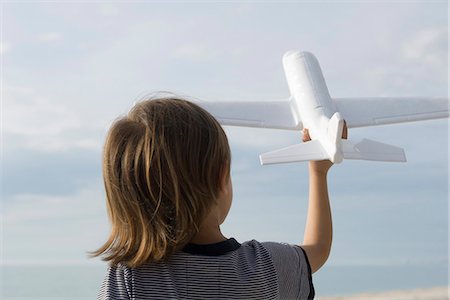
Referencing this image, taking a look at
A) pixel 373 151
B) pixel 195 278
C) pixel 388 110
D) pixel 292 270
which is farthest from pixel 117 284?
pixel 388 110

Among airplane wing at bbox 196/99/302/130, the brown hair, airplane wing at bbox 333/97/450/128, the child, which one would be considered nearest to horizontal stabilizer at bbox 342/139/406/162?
airplane wing at bbox 333/97/450/128

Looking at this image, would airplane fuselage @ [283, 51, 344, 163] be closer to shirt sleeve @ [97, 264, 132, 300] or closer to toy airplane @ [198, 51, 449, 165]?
toy airplane @ [198, 51, 449, 165]

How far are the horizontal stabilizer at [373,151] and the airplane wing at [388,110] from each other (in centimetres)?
123

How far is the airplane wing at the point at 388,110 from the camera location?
663cm

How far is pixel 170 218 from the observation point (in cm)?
146

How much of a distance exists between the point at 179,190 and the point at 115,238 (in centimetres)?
22

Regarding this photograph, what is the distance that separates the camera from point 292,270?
1611mm

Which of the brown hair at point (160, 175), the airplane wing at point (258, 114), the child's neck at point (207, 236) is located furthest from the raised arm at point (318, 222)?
the airplane wing at point (258, 114)

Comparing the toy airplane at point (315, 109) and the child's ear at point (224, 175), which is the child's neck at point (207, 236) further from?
the toy airplane at point (315, 109)

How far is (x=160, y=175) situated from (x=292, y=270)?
0.44 metres

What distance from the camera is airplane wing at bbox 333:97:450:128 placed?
6.63m

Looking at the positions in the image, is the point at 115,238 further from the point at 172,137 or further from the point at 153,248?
the point at 172,137

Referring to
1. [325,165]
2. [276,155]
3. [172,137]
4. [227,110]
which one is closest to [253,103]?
[227,110]

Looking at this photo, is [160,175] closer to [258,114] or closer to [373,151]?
[373,151]
